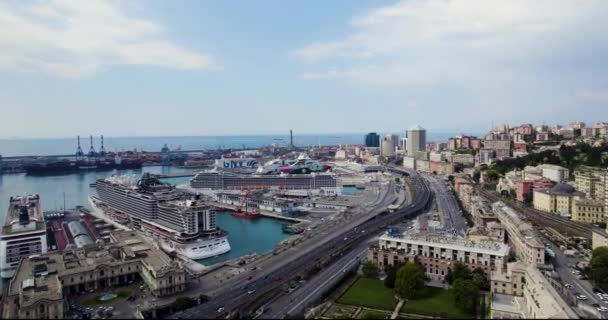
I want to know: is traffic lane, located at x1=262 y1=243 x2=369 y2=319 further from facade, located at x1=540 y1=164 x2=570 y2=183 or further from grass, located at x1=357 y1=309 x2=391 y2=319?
facade, located at x1=540 y1=164 x2=570 y2=183

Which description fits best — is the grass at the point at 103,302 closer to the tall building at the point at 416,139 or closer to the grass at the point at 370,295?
the grass at the point at 370,295

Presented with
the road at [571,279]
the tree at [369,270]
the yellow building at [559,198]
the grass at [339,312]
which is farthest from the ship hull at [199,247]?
the yellow building at [559,198]

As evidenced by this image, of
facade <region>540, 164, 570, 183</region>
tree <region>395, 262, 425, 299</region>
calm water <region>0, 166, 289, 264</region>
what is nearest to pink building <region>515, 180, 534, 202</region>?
facade <region>540, 164, 570, 183</region>

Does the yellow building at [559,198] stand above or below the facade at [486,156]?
below

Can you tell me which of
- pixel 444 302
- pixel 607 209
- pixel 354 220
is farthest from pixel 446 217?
pixel 444 302

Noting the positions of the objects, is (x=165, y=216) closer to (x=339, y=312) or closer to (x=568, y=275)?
(x=339, y=312)

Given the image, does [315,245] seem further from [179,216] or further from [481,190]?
[481,190]
